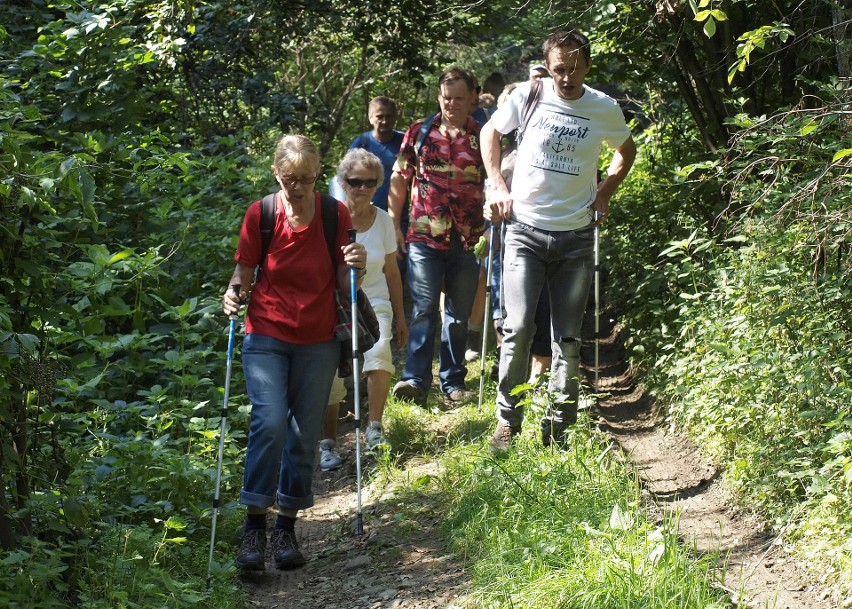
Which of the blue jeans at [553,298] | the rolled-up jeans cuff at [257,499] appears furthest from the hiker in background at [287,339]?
the blue jeans at [553,298]

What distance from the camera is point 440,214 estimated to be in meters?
8.23

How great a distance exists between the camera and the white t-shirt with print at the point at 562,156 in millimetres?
6457

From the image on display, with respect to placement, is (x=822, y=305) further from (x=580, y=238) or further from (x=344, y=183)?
(x=344, y=183)

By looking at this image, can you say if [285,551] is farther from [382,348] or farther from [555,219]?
[555,219]

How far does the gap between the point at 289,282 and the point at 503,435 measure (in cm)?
175

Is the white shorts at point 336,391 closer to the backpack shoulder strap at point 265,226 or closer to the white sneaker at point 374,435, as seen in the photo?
the white sneaker at point 374,435

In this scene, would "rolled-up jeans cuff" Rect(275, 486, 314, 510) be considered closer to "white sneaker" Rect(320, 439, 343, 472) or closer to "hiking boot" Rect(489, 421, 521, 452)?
"hiking boot" Rect(489, 421, 521, 452)

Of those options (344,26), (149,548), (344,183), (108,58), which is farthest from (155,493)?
(344,26)

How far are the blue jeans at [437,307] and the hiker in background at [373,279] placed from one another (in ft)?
2.00

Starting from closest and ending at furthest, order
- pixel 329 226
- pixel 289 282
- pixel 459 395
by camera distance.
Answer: pixel 289 282 < pixel 329 226 < pixel 459 395

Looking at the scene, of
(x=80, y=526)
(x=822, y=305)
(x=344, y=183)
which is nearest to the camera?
(x=80, y=526)

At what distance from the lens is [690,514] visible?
612 centimetres

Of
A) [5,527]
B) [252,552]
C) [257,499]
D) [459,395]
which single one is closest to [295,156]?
[257,499]

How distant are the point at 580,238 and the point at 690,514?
66.8 inches
